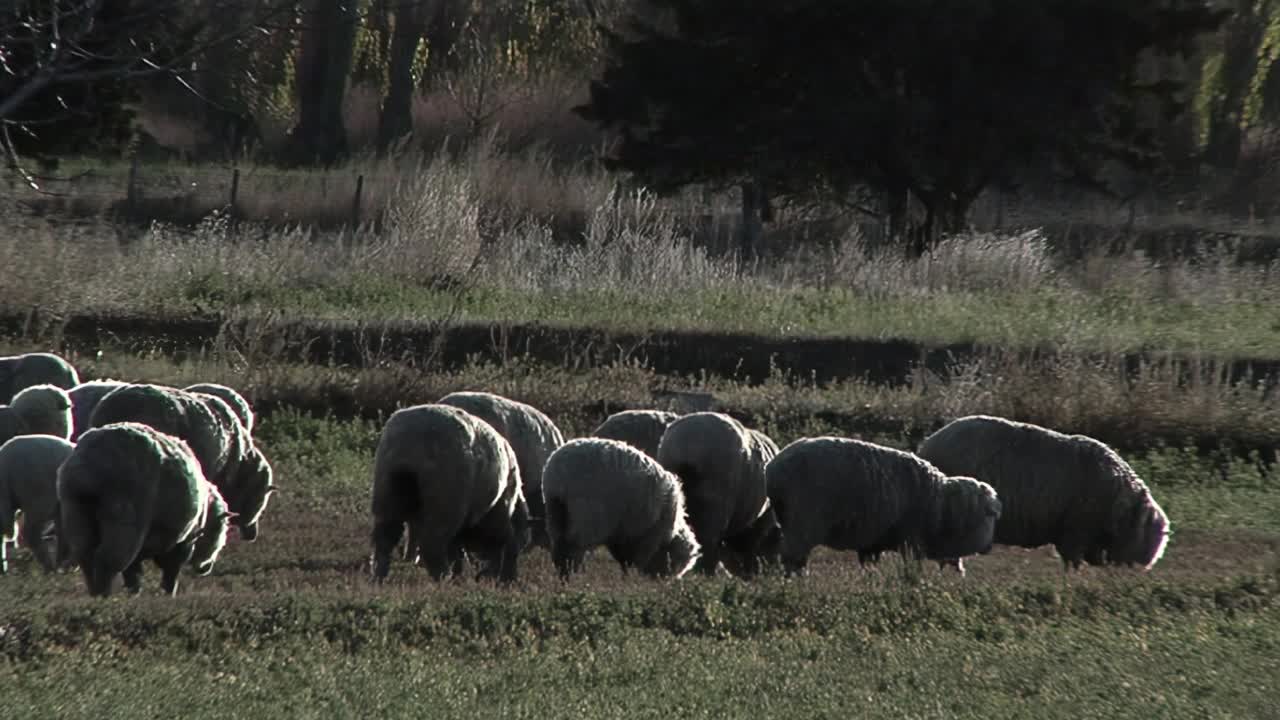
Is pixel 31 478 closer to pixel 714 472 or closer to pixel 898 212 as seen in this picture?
pixel 714 472

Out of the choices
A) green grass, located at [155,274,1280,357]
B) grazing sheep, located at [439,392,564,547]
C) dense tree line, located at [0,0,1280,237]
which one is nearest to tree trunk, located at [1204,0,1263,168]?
dense tree line, located at [0,0,1280,237]

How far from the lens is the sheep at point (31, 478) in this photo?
11.2m

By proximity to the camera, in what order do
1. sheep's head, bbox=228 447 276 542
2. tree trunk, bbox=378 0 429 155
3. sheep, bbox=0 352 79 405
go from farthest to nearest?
tree trunk, bbox=378 0 429 155 → sheep, bbox=0 352 79 405 → sheep's head, bbox=228 447 276 542

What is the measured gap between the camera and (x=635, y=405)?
1820cm

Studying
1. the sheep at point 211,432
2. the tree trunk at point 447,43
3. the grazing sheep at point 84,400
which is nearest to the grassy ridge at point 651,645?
the sheep at point 211,432

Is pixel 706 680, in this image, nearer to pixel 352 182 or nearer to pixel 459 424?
pixel 459 424

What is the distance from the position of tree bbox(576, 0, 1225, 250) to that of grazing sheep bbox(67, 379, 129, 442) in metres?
16.0

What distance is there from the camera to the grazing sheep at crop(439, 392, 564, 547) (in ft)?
42.8

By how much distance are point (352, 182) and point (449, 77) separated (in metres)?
14.8

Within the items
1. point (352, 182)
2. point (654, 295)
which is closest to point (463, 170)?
point (352, 182)

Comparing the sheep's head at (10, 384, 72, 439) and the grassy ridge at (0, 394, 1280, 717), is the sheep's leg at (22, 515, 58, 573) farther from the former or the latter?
the sheep's head at (10, 384, 72, 439)

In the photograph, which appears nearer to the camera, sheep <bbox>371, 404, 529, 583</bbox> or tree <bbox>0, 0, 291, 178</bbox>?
tree <bbox>0, 0, 291, 178</bbox>

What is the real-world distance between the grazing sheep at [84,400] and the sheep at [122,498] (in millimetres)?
2812

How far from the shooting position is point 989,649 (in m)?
9.29
